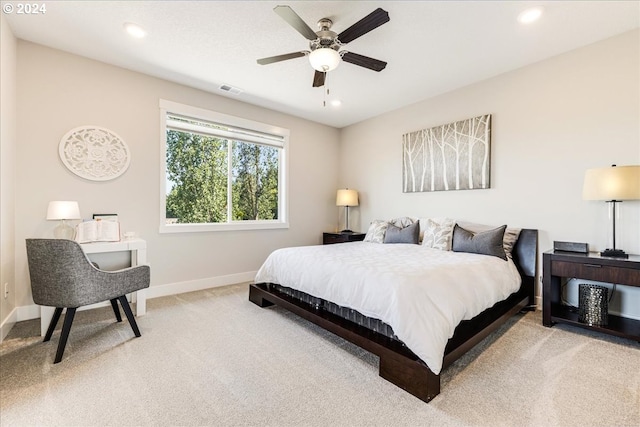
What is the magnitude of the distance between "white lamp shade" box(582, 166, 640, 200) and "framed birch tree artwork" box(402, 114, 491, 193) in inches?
42.7

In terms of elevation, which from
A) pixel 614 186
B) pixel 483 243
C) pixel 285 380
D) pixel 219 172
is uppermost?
pixel 219 172

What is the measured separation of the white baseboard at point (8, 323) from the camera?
7.82 ft

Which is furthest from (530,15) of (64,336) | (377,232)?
(64,336)

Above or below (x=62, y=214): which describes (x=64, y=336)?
below

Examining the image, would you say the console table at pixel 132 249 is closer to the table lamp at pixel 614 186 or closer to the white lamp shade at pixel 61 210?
the white lamp shade at pixel 61 210

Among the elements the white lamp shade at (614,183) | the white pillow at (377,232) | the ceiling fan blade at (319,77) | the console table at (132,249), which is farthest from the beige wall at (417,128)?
the ceiling fan blade at (319,77)

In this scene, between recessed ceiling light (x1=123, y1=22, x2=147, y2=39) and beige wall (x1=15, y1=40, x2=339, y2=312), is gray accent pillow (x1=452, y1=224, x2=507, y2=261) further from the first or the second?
recessed ceiling light (x1=123, y1=22, x2=147, y2=39)

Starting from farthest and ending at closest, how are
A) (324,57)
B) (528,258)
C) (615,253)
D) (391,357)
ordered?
(528,258), (615,253), (324,57), (391,357)

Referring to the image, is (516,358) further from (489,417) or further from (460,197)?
(460,197)

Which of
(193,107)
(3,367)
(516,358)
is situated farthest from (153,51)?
(516,358)

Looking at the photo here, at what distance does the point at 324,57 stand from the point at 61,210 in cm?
283

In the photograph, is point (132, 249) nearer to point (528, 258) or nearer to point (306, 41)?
point (306, 41)

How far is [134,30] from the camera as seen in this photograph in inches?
103

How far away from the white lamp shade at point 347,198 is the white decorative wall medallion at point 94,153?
3188 mm
